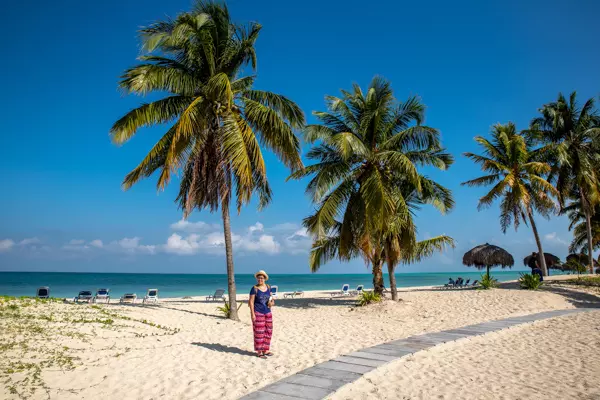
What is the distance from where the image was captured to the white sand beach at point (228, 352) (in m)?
4.68

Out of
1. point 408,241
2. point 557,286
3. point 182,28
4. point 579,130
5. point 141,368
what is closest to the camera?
point 141,368

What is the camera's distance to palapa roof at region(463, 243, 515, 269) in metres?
21.2

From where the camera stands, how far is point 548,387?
4730mm

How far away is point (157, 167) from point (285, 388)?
9.16 m

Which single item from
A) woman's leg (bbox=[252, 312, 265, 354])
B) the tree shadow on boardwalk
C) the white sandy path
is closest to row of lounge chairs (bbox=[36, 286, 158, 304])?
the tree shadow on boardwalk

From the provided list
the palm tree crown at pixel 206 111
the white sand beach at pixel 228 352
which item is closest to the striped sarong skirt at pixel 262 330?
the white sand beach at pixel 228 352

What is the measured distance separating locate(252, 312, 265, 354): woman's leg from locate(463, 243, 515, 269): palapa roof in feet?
61.9

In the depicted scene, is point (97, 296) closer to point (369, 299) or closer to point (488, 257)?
point (369, 299)

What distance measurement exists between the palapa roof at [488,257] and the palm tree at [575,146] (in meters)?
3.89

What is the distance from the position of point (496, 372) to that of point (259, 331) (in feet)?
11.6

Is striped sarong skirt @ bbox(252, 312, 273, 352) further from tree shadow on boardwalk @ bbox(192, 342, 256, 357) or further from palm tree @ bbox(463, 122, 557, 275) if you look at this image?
palm tree @ bbox(463, 122, 557, 275)

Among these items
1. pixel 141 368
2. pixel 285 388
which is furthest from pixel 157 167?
pixel 285 388

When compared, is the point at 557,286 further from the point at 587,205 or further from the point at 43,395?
the point at 43,395

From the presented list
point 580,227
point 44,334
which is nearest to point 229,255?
point 44,334
